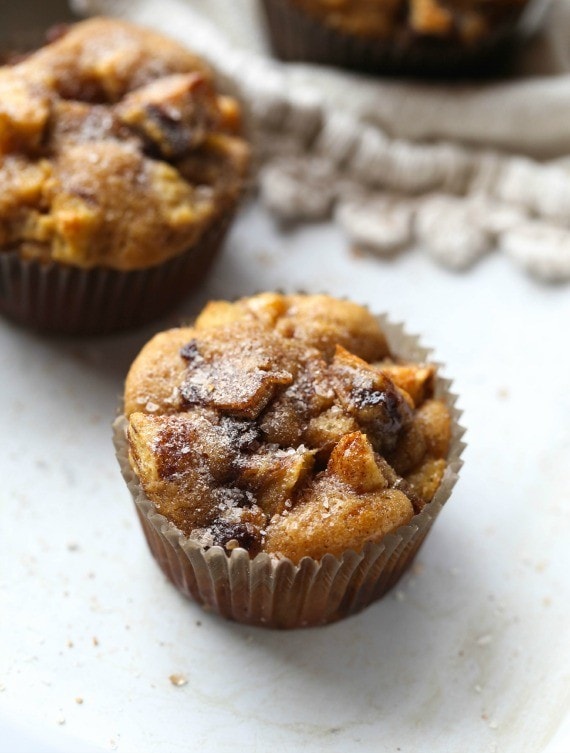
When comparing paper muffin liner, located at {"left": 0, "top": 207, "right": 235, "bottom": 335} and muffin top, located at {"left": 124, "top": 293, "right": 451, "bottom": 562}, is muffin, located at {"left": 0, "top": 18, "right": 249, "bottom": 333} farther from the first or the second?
muffin top, located at {"left": 124, "top": 293, "right": 451, "bottom": 562}

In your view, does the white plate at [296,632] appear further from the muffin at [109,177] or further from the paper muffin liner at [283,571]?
the muffin at [109,177]

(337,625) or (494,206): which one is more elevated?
(494,206)

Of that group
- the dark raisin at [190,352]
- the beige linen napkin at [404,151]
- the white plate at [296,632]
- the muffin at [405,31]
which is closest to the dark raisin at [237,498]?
the dark raisin at [190,352]

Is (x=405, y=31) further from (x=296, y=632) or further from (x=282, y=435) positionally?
(x=296, y=632)

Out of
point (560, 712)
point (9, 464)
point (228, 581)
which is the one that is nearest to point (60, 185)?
point (9, 464)

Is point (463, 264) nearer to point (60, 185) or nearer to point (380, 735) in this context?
point (60, 185)

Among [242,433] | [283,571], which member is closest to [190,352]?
[242,433]

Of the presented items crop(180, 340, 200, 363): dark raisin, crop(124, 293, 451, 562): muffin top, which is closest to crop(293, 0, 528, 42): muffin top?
crop(124, 293, 451, 562): muffin top
